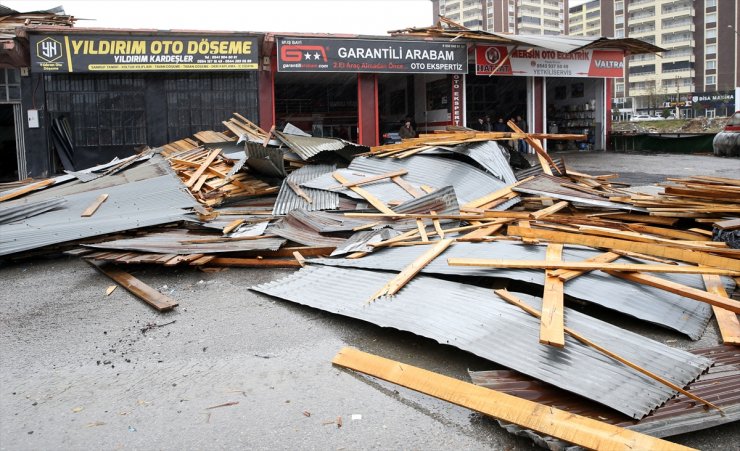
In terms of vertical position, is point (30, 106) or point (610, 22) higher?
point (610, 22)

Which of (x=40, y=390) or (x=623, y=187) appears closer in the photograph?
(x=40, y=390)

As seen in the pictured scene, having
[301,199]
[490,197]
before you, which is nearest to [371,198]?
[301,199]

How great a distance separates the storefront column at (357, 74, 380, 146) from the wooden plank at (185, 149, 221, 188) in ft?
30.4

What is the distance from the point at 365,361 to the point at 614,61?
2431 centimetres

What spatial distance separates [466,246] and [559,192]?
116 inches

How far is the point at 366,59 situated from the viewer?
20.5 metres

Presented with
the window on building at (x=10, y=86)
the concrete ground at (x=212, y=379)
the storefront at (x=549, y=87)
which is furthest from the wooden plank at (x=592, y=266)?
the storefront at (x=549, y=87)

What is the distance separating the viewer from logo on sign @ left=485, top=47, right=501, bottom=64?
73.4 ft

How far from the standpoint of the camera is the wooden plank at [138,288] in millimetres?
6077

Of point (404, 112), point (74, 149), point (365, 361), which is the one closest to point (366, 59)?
point (404, 112)

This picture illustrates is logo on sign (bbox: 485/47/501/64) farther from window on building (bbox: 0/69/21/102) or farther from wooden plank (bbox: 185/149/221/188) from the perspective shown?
window on building (bbox: 0/69/21/102)

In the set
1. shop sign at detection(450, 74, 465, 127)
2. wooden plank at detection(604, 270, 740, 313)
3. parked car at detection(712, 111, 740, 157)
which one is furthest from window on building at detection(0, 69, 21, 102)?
parked car at detection(712, 111, 740, 157)

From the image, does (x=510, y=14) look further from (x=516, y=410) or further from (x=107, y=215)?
(x=516, y=410)

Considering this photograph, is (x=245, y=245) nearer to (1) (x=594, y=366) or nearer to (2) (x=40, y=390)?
(2) (x=40, y=390)
